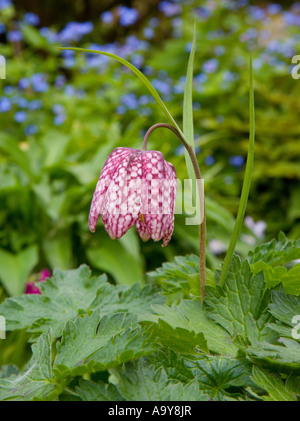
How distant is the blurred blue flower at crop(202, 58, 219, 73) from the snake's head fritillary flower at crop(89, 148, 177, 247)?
282 centimetres

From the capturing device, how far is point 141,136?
3084 millimetres

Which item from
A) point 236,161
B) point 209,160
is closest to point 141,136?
point 209,160

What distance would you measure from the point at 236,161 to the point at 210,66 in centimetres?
89

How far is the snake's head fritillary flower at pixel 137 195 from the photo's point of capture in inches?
32.8

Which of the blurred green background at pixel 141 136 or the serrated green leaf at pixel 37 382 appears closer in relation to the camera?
the serrated green leaf at pixel 37 382

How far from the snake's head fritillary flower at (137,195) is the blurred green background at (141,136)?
1169mm

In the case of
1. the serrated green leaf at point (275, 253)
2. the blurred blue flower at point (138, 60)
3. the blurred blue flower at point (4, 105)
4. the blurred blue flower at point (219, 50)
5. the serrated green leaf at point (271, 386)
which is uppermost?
the blurred blue flower at point (138, 60)

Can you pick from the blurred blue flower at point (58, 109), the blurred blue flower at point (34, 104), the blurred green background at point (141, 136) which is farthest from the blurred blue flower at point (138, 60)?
the blurred blue flower at point (34, 104)

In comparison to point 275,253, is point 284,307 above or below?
Result: below

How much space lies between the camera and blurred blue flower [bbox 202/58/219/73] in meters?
3.51

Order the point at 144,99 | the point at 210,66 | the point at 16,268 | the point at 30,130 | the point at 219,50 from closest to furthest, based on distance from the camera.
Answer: the point at 16,268 → the point at 30,130 → the point at 144,99 → the point at 210,66 → the point at 219,50

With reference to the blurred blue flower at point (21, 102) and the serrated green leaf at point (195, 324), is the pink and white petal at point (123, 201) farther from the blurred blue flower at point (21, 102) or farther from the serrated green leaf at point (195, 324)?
the blurred blue flower at point (21, 102)

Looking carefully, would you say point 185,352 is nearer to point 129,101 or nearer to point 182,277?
point 182,277

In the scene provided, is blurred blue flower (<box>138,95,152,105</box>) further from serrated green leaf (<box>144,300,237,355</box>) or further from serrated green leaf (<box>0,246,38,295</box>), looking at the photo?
serrated green leaf (<box>144,300,237,355</box>)
